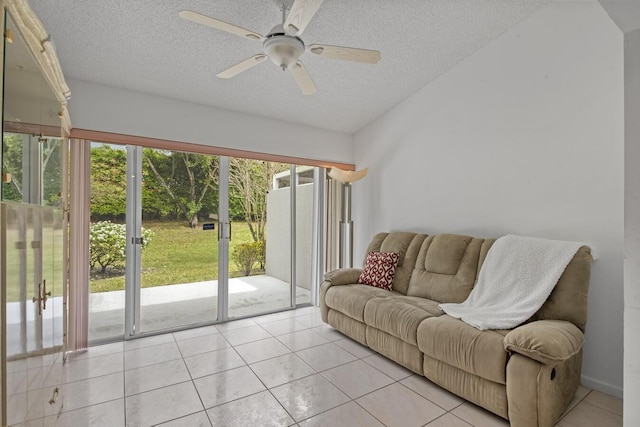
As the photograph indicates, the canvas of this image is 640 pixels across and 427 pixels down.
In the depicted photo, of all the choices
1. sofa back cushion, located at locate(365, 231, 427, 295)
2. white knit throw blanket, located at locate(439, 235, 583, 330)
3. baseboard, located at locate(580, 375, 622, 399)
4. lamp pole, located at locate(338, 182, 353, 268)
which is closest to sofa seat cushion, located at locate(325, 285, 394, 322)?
sofa back cushion, located at locate(365, 231, 427, 295)

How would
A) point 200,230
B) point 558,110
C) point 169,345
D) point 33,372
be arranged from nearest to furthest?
1. point 33,372
2. point 558,110
3. point 169,345
4. point 200,230

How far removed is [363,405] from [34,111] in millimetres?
2440

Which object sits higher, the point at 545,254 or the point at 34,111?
the point at 34,111

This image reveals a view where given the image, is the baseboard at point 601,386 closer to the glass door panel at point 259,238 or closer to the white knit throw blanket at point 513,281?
the white knit throw blanket at point 513,281

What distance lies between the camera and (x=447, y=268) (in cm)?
298

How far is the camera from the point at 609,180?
7.47 feet

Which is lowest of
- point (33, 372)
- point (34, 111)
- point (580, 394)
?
point (580, 394)

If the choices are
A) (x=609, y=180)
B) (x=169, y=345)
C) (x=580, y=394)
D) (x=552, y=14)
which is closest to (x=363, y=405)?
(x=580, y=394)

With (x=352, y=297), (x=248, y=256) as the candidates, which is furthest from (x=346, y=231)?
(x=352, y=297)

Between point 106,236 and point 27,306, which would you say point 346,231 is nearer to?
point 106,236

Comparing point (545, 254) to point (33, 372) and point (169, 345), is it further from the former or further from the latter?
point (169, 345)

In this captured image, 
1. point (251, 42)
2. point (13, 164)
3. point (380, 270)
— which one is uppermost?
point (251, 42)

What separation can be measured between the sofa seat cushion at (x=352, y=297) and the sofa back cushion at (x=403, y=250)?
0.21 meters

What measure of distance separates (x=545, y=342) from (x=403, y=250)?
1.80 metres
